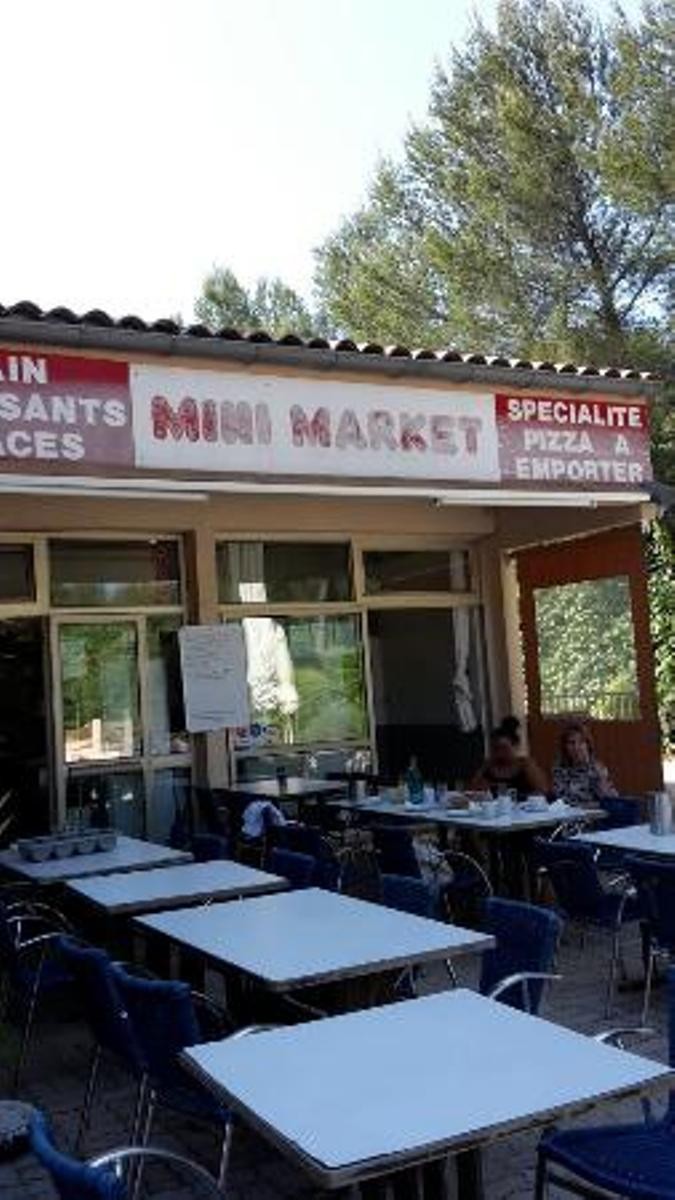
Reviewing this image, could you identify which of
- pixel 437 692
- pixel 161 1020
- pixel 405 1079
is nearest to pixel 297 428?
pixel 161 1020

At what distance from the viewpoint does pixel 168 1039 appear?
315 centimetres

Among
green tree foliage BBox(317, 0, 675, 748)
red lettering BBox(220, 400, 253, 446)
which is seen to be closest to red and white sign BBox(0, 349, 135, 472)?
red lettering BBox(220, 400, 253, 446)

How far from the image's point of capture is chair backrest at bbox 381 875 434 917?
4184 mm

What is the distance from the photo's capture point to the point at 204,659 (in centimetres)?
851

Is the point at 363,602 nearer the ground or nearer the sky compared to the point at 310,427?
nearer the ground

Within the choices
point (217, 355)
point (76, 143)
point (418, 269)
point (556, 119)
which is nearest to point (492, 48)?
point (556, 119)

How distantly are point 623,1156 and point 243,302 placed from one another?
22.2 meters

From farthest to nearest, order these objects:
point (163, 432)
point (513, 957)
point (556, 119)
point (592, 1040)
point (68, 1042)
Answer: point (556, 119) < point (163, 432) < point (68, 1042) < point (513, 957) < point (592, 1040)

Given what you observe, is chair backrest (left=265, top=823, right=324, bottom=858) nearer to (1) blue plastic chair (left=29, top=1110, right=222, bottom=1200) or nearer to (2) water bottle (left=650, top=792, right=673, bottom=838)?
(2) water bottle (left=650, top=792, right=673, bottom=838)

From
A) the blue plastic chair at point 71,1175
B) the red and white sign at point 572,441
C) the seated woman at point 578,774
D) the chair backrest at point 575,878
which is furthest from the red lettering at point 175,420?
the blue plastic chair at point 71,1175

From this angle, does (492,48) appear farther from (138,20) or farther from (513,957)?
(513,957)

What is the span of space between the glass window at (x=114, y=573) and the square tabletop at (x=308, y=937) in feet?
14.1

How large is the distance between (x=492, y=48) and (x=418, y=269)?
8.96 ft

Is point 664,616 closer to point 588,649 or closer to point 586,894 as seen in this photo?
point 588,649
